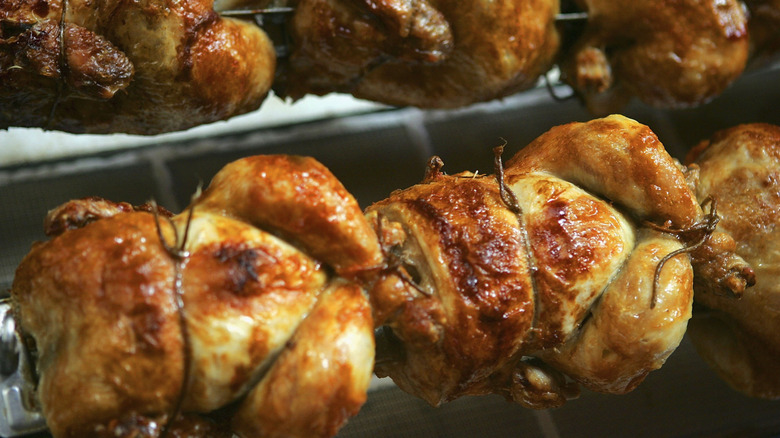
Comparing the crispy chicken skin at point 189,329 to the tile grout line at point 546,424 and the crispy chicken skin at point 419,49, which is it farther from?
the tile grout line at point 546,424

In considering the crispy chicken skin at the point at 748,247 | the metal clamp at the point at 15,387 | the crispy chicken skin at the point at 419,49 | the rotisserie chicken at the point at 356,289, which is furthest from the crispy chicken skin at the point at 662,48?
the metal clamp at the point at 15,387

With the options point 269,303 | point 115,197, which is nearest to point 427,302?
point 269,303


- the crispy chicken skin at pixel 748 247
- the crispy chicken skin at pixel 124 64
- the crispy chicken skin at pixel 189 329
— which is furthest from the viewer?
the crispy chicken skin at pixel 748 247

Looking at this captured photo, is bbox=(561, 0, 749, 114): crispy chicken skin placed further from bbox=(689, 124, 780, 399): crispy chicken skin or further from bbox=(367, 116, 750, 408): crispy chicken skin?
bbox=(367, 116, 750, 408): crispy chicken skin

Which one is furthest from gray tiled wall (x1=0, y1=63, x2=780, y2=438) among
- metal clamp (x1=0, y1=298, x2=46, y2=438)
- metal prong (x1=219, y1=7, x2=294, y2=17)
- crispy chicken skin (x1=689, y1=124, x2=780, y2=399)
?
metal clamp (x1=0, y1=298, x2=46, y2=438)

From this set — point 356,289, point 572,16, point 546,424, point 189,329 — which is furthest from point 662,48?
point 189,329

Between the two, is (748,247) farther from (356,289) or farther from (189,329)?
(189,329)
